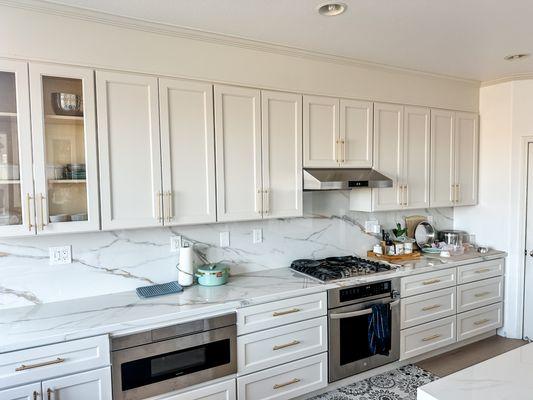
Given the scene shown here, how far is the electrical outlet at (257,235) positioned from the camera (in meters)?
3.02

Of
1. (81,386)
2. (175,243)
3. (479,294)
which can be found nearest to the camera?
(81,386)

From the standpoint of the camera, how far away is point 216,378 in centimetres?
227

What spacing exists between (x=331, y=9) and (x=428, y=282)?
92.3 inches

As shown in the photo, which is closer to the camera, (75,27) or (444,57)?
(75,27)

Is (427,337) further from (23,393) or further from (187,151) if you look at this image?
(23,393)

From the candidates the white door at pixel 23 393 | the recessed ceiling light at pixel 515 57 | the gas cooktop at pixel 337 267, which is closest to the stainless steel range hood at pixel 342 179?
the gas cooktop at pixel 337 267

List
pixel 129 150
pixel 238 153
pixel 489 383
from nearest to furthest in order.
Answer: pixel 489 383
pixel 129 150
pixel 238 153

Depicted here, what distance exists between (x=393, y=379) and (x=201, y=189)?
221 cm

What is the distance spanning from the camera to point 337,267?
9.67 ft

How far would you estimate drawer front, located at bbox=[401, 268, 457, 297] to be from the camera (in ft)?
9.96

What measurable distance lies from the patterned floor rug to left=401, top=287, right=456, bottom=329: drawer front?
41 centimetres

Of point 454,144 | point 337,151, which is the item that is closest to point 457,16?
point 337,151

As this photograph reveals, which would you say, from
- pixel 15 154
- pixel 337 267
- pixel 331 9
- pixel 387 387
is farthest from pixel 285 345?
pixel 331 9

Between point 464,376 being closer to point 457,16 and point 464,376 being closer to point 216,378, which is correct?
point 216,378
